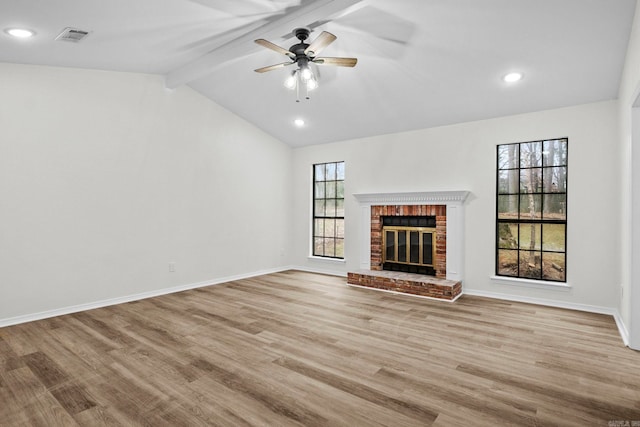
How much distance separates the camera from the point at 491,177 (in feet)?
15.8

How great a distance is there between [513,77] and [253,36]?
9.05 ft

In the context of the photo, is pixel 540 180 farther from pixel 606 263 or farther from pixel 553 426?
pixel 553 426

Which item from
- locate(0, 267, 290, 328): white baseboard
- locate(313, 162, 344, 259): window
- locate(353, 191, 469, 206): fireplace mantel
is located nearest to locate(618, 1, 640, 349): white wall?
locate(353, 191, 469, 206): fireplace mantel

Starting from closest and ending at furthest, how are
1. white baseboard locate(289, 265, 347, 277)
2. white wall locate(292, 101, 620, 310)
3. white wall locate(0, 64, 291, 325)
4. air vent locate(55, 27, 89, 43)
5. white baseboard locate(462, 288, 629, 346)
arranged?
air vent locate(55, 27, 89, 43)
white baseboard locate(462, 288, 629, 346)
white wall locate(0, 64, 291, 325)
white wall locate(292, 101, 620, 310)
white baseboard locate(289, 265, 347, 277)

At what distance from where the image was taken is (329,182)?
6676 millimetres

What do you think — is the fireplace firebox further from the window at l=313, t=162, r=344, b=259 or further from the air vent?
the air vent

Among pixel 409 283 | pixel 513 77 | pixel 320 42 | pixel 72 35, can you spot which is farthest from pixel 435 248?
pixel 72 35

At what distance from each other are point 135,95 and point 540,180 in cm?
533

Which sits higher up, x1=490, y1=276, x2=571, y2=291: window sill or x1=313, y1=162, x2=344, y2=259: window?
x1=313, y1=162, x2=344, y2=259: window

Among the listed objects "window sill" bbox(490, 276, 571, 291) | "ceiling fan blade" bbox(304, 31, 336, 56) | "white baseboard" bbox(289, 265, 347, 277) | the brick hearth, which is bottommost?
"white baseboard" bbox(289, 265, 347, 277)

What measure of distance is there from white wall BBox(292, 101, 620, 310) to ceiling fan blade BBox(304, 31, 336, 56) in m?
2.81

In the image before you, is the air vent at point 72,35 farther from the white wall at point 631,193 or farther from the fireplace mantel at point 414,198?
the white wall at point 631,193

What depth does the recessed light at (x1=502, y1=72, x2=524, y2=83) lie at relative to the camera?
3.74m

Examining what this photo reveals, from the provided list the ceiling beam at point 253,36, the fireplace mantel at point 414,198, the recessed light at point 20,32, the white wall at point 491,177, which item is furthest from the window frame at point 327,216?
the recessed light at point 20,32
